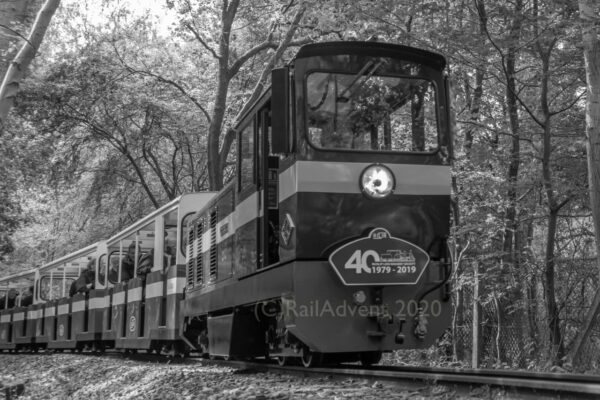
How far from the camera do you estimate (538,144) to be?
13.6m

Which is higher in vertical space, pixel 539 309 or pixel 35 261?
pixel 35 261

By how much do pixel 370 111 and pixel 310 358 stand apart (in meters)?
2.69

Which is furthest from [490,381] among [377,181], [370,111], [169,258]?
[169,258]

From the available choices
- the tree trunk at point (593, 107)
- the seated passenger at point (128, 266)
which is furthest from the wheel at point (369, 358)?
the seated passenger at point (128, 266)

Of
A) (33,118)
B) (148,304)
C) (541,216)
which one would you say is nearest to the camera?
(541,216)

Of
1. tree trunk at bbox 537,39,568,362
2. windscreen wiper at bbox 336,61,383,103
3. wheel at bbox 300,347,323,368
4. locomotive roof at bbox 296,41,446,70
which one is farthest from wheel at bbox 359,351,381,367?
tree trunk at bbox 537,39,568,362

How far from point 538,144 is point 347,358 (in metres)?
6.96

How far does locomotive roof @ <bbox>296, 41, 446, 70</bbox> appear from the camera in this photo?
7289 mm

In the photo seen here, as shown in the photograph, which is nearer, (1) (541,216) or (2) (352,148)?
(2) (352,148)

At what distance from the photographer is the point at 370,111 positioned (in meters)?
7.35

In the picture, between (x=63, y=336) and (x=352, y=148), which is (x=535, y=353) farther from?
(x=63, y=336)

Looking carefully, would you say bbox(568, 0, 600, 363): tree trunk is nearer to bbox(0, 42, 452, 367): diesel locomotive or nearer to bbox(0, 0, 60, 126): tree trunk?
bbox(0, 42, 452, 367): diesel locomotive

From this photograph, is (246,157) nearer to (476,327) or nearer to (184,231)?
(184,231)

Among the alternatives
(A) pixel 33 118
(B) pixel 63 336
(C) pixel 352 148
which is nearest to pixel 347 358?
(C) pixel 352 148
